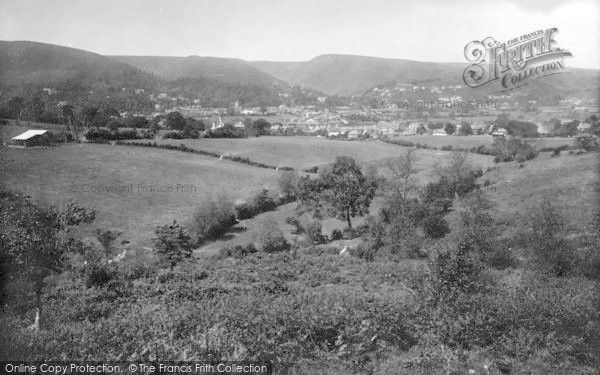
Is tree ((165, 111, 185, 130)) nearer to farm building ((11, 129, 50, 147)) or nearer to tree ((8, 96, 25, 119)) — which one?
tree ((8, 96, 25, 119))

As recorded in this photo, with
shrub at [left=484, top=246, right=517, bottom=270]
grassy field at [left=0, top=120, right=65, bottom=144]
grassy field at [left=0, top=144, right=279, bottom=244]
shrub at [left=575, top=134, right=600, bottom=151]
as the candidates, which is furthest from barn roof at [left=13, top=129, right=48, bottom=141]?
shrub at [left=575, top=134, right=600, bottom=151]

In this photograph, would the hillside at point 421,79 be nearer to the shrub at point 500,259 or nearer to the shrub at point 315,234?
the shrub at point 315,234

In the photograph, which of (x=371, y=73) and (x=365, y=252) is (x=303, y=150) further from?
(x=371, y=73)

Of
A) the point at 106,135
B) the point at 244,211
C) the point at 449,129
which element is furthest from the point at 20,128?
the point at 449,129

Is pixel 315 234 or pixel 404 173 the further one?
pixel 404 173

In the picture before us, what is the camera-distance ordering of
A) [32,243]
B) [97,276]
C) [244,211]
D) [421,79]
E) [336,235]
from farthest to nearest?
[421,79]
[244,211]
[336,235]
[97,276]
[32,243]

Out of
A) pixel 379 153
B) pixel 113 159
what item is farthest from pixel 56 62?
pixel 379 153
